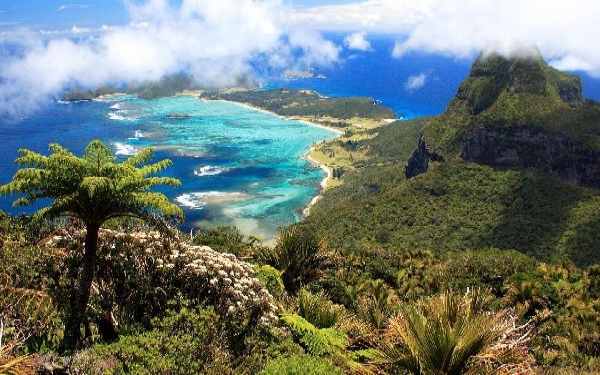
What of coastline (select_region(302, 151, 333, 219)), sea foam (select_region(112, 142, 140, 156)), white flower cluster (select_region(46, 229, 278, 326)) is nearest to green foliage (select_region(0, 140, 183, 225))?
white flower cluster (select_region(46, 229, 278, 326))

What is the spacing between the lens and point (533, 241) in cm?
5788

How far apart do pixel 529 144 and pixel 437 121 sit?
96.8ft

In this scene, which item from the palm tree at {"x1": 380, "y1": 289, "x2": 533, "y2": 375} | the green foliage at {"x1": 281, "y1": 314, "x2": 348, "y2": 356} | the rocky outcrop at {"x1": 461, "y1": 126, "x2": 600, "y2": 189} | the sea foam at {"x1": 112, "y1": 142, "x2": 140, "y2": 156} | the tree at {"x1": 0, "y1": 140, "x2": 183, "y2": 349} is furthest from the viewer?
the sea foam at {"x1": 112, "y1": 142, "x2": 140, "y2": 156}

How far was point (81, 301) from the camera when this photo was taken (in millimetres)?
11727

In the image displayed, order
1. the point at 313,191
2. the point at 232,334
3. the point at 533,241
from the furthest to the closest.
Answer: the point at 313,191 → the point at 533,241 → the point at 232,334

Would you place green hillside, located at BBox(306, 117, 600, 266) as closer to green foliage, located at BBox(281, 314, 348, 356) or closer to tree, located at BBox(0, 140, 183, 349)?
green foliage, located at BBox(281, 314, 348, 356)

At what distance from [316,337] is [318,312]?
1.58 metres

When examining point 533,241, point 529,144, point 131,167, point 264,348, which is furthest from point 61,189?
point 529,144

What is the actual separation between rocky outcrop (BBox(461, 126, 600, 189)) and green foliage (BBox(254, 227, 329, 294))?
64492 millimetres

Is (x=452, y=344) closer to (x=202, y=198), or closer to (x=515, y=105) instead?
(x=515, y=105)

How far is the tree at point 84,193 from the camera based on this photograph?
11680mm

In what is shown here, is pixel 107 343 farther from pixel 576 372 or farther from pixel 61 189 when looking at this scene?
pixel 576 372

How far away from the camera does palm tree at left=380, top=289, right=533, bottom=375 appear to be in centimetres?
735

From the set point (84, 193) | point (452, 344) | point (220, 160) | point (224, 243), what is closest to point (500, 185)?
point (224, 243)
